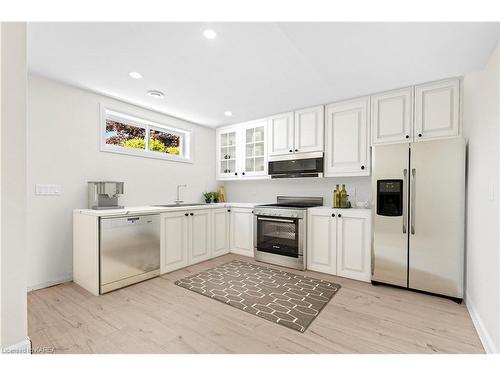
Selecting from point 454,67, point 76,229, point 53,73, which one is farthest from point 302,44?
point 76,229

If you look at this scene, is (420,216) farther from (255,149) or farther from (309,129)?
(255,149)

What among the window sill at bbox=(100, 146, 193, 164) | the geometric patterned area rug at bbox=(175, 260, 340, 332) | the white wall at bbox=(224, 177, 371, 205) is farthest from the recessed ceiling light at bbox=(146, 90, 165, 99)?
the geometric patterned area rug at bbox=(175, 260, 340, 332)

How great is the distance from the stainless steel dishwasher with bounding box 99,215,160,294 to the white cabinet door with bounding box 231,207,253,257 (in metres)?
1.37

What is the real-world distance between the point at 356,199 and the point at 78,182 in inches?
145

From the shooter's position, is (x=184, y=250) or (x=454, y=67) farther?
(x=184, y=250)

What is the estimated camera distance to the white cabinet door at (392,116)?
8.77 ft

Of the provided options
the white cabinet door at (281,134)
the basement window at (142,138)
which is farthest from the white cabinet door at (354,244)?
the basement window at (142,138)

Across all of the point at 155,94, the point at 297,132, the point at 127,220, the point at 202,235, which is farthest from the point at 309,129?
the point at 127,220

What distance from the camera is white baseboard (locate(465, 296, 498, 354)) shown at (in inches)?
60.3

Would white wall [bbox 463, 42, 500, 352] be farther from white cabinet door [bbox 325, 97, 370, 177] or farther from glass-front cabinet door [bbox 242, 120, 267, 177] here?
glass-front cabinet door [bbox 242, 120, 267, 177]

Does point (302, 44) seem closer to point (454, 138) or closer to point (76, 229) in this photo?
point (454, 138)

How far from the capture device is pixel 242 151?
419 centimetres

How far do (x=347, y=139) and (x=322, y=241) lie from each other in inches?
55.3
